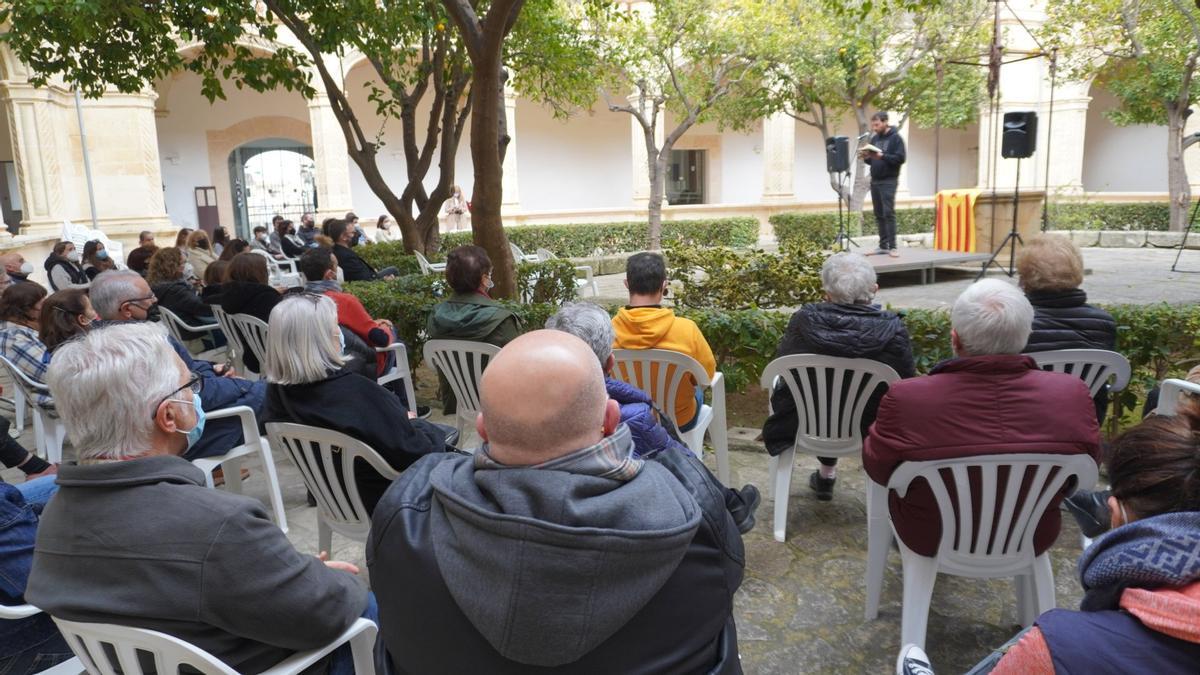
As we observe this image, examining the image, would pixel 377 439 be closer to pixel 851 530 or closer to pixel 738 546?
pixel 738 546

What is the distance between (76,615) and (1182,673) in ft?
5.81

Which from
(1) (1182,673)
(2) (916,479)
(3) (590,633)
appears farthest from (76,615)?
(2) (916,479)

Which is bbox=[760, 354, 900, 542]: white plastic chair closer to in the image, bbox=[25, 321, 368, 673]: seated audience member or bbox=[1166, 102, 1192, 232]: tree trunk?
bbox=[25, 321, 368, 673]: seated audience member

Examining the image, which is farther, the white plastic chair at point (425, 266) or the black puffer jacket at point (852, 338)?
the white plastic chair at point (425, 266)

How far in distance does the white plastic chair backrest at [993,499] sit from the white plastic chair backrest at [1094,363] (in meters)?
1.01

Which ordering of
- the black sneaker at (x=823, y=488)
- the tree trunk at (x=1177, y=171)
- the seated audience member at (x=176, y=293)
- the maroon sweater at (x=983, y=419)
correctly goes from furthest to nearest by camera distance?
the tree trunk at (x=1177, y=171) < the seated audience member at (x=176, y=293) < the black sneaker at (x=823, y=488) < the maroon sweater at (x=983, y=419)

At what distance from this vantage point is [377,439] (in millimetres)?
2480

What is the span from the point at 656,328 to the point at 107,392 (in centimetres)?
212

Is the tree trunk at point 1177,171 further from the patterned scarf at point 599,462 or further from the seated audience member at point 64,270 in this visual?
the seated audience member at point 64,270

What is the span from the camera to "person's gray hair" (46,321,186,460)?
4.92 feet

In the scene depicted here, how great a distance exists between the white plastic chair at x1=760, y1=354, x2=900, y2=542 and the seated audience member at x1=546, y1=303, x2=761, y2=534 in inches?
39.7

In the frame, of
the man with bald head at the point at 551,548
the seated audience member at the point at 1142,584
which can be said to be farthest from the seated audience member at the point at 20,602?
the seated audience member at the point at 1142,584

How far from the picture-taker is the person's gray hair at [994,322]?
2191 mm

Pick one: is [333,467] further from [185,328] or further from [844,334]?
[185,328]
